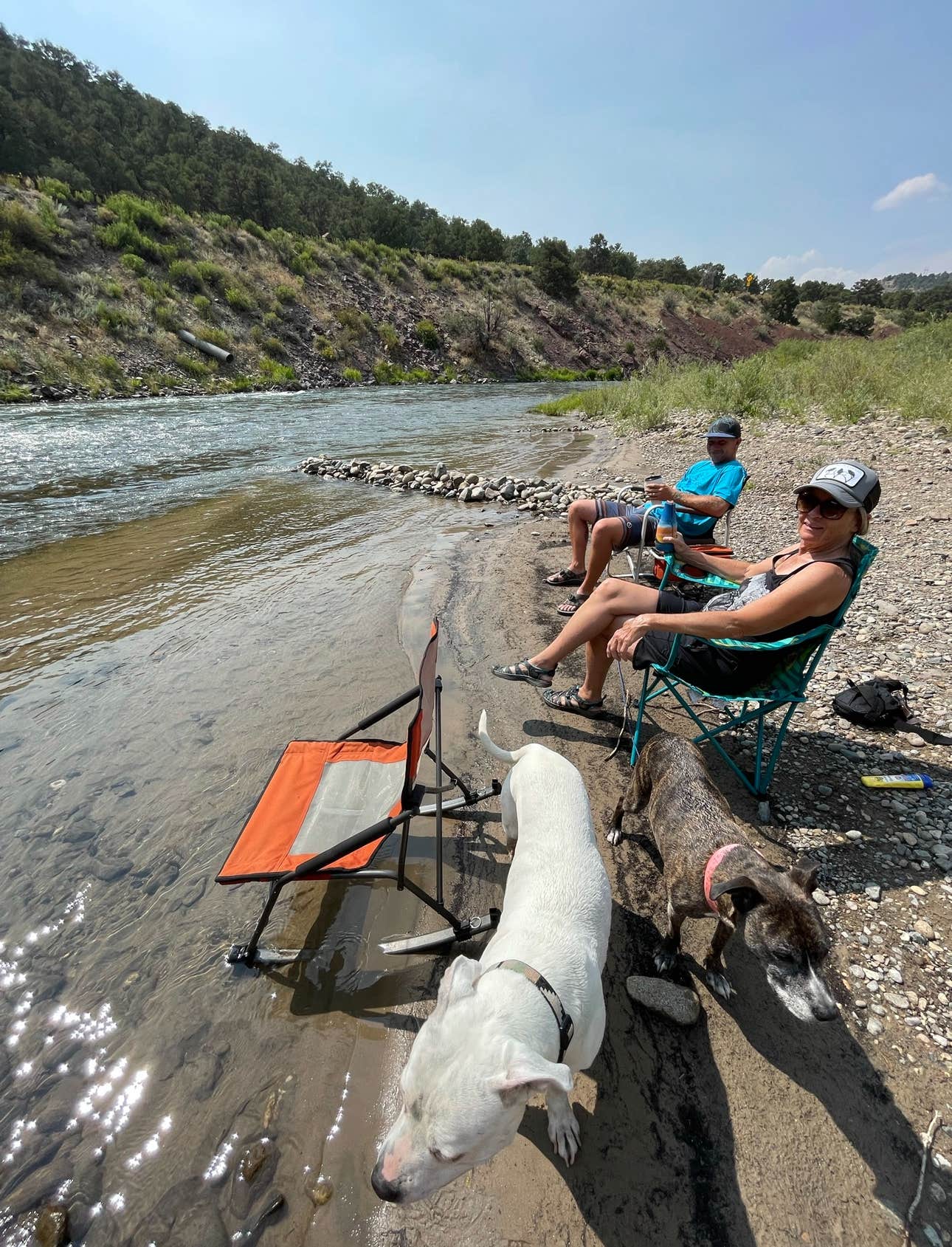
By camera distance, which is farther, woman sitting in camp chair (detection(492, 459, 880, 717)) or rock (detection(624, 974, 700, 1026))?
woman sitting in camp chair (detection(492, 459, 880, 717))

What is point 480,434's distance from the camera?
16406 millimetres

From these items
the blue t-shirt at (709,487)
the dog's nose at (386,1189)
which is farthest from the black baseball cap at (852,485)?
the dog's nose at (386,1189)

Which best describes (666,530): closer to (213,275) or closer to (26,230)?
(26,230)

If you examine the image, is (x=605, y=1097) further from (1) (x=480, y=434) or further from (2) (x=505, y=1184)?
(1) (x=480, y=434)

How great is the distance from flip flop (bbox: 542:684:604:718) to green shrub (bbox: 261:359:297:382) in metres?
28.6

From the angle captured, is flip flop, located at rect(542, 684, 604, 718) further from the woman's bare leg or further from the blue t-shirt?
the blue t-shirt

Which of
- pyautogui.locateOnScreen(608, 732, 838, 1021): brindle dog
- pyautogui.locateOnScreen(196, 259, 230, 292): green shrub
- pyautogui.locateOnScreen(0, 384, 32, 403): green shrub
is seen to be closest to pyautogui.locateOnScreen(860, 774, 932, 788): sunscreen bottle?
pyautogui.locateOnScreen(608, 732, 838, 1021): brindle dog

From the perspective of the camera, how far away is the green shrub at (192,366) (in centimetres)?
2431

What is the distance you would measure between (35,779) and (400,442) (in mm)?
13260

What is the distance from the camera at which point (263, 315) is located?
30.4 metres

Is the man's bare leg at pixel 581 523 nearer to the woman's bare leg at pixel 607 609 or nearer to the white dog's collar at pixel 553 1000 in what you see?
the woman's bare leg at pixel 607 609

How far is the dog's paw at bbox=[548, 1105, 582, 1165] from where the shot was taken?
1757 mm

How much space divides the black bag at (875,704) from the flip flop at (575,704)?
1573 millimetres

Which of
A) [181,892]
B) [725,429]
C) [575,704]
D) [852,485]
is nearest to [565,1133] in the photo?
[181,892]
